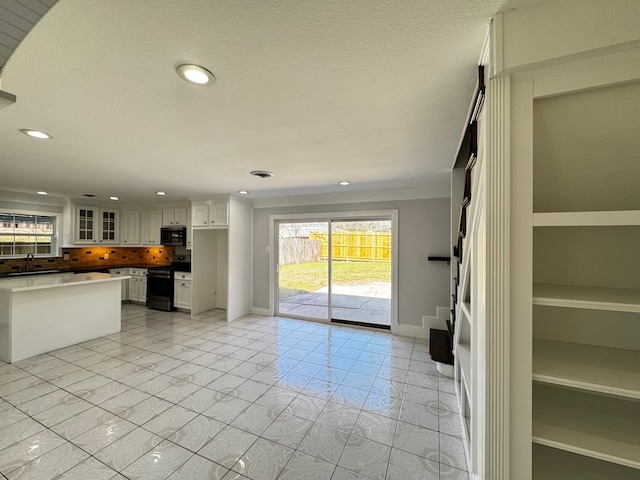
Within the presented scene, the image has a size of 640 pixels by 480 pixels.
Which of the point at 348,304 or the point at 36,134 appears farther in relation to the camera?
the point at 348,304

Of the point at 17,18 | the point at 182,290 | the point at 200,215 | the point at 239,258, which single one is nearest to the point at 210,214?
the point at 200,215

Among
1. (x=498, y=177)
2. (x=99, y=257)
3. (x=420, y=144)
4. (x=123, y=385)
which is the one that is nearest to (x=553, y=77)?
(x=498, y=177)

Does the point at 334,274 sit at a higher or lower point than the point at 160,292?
higher

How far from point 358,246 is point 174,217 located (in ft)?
Answer: 13.7

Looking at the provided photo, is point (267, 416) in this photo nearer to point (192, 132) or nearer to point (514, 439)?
point (514, 439)

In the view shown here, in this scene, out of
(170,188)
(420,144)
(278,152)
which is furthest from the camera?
(170,188)

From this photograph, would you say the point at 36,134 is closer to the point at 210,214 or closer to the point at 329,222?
the point at 210,214

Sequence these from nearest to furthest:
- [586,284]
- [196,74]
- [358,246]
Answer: [586,284], [196,74], [358,246]

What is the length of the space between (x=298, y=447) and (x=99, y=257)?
6568mm

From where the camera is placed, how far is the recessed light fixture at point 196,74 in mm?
1155

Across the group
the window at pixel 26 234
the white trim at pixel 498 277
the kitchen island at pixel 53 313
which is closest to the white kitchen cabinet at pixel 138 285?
the window at pixel 26 234

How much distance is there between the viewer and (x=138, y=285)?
19.2 feet

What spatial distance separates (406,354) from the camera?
3395 mm

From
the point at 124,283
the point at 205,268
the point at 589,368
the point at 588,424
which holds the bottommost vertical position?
the point at 124,283
